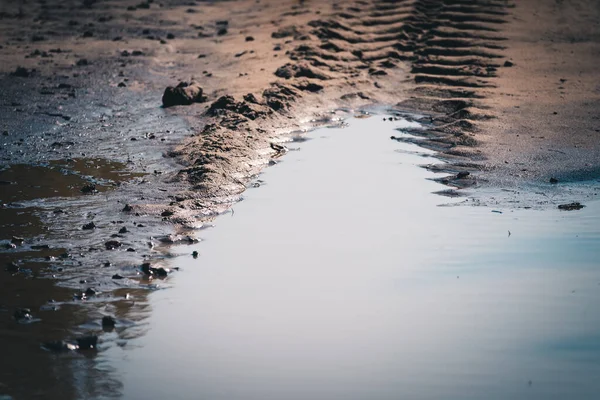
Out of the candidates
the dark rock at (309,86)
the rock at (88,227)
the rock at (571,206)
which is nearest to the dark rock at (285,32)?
the dark rock at (309,86)

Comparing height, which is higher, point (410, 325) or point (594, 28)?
point (594, 28)

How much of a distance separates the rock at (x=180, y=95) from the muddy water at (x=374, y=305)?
2874 millimetres

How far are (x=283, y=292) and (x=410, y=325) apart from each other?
Answer: 81cm

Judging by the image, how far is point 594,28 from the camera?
39.0 feet

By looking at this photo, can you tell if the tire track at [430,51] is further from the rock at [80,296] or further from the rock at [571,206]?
the rock at [80,296]

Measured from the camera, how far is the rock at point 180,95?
9273mm

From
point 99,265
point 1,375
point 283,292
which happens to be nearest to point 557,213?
point 283,292

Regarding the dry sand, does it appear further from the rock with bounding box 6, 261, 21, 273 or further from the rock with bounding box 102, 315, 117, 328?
the rock with bounding box 102, 315, 117, 328

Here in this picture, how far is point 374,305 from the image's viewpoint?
4.69m

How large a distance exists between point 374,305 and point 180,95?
5.24 m

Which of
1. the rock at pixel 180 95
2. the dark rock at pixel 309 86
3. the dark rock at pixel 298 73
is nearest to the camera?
the rock at pixel 180 95

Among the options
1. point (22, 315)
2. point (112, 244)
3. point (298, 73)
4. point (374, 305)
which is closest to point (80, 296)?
point (22, 315)

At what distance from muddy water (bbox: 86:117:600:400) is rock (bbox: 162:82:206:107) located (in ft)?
9.43

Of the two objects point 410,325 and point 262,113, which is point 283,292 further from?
point 262,113
